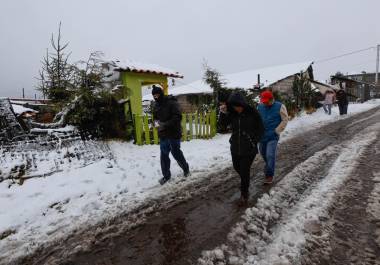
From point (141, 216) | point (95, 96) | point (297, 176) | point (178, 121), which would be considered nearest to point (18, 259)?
point (141, 216)

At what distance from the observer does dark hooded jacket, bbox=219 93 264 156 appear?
4043 mm

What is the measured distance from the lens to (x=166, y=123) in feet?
16.9

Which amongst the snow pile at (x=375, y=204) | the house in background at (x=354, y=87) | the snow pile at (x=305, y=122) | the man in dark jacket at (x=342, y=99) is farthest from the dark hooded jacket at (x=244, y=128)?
the house in background at (x=354, y=87)

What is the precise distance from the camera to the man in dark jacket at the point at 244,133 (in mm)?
4047

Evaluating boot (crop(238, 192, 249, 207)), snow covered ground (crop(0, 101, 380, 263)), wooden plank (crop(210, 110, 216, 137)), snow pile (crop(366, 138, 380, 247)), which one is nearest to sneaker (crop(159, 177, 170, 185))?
snow covered ground (crop(0, 101, 380, 263))

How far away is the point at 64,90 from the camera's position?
8109 millimetres

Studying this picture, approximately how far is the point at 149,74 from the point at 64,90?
3.82 m

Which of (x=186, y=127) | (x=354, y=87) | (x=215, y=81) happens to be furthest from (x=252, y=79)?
(x=354, y=87)

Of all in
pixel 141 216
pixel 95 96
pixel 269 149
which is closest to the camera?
pixel 141 216

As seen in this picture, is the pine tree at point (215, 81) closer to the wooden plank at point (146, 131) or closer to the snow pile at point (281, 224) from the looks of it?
the wooden plank at point (146, 131)

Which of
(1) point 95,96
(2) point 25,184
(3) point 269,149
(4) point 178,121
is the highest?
(1) point 95,96

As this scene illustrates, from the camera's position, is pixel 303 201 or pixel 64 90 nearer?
pixel 303 201

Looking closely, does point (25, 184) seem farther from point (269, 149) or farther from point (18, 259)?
point (269, 149)

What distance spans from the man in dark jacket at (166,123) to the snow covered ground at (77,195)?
19.4 inches
